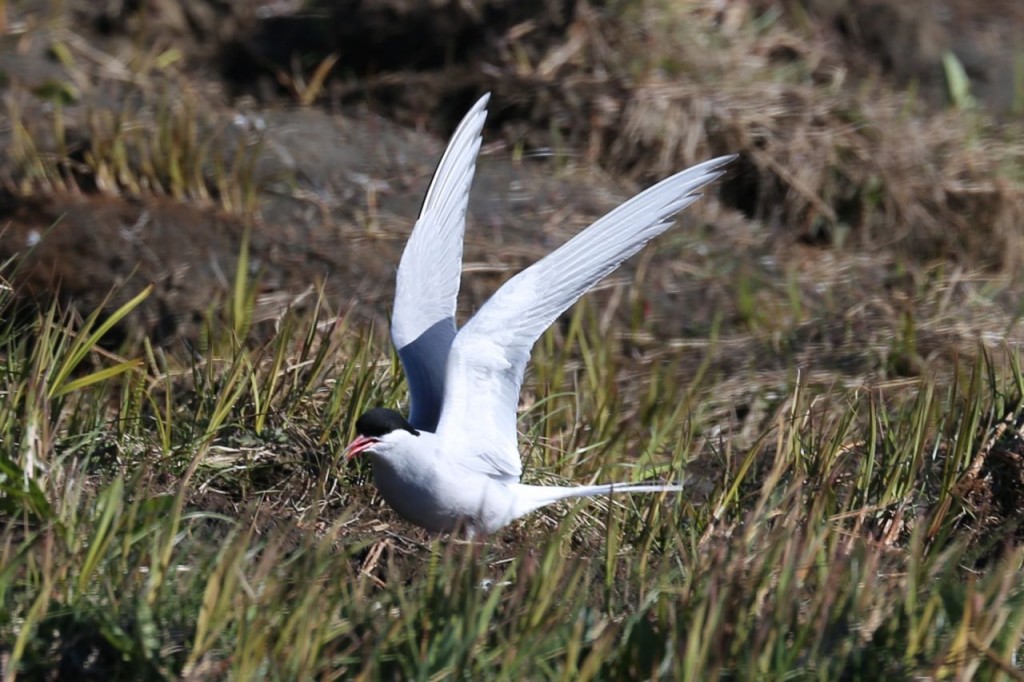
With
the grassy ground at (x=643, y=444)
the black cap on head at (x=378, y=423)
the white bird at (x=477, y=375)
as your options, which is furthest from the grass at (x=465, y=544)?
the black cap on head at (x=378, y=423)

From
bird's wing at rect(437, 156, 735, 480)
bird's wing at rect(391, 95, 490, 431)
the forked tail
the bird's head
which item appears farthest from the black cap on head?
the forked tail

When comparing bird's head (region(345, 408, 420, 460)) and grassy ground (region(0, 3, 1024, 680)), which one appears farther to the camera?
bird's head (region(345, 408, 420, 460))

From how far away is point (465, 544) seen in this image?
11.5ft

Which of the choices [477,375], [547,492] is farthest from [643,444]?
[477,375]

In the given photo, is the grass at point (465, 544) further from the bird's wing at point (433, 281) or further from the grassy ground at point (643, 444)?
the bird's wing at point (433, 281)

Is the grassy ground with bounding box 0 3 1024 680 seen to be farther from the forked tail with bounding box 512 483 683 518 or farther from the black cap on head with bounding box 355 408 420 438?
the black cap on head with bounding box 355 408 420 438

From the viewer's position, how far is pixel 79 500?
3328 mm

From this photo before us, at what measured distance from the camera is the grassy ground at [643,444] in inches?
109

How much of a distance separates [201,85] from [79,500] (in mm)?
4258

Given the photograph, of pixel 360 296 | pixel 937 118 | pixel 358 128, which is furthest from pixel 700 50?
pixel 360 296

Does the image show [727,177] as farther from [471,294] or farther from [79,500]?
[79,500]

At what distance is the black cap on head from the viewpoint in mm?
3346

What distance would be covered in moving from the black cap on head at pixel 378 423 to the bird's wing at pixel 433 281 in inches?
13.0

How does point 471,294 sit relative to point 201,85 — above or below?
below
